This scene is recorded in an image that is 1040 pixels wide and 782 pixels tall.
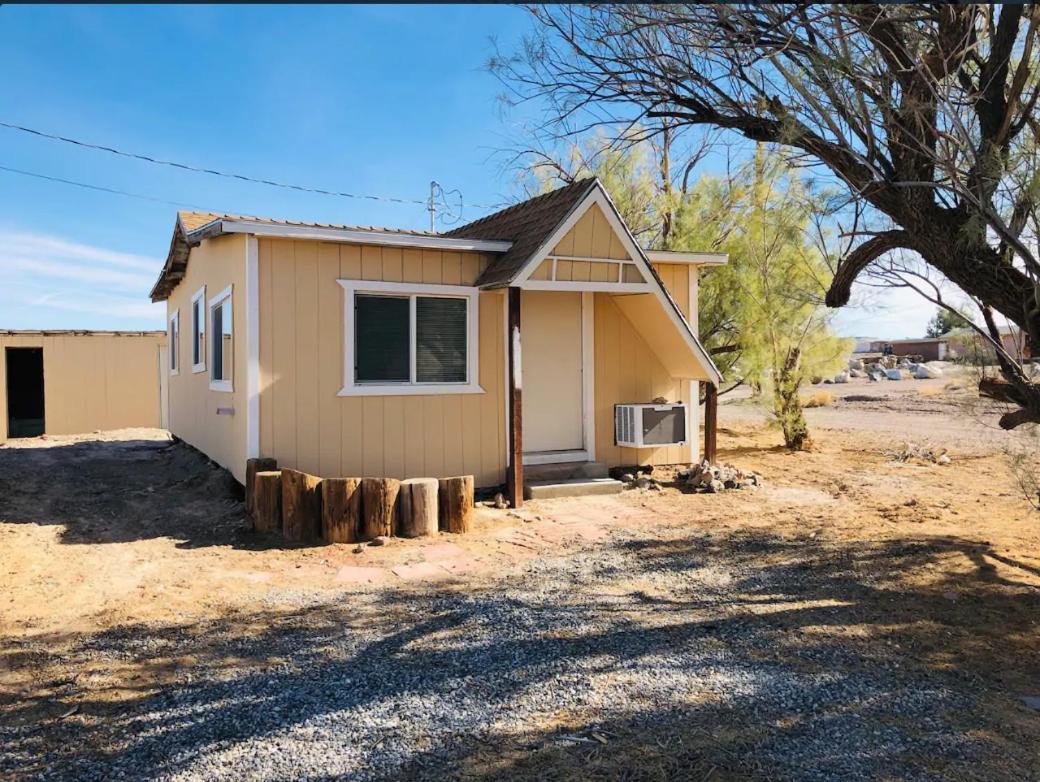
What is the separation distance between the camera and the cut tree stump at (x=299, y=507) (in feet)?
22.5

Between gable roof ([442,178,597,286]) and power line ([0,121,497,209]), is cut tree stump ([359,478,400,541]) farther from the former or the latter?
power line ([0,121,497,209])

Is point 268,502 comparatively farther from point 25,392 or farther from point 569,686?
point 25,392

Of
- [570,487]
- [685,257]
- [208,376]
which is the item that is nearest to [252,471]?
[208,376]

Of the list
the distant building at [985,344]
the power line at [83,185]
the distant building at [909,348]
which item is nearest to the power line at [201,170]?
the power line at [83,185]

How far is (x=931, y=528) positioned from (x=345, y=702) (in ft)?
20.0

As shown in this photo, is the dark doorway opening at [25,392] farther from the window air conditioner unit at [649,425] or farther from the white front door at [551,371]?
the window air conditioner unit at [649,425]

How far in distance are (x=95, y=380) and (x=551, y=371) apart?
13839 millimetres

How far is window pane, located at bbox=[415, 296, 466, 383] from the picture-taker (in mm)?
8438

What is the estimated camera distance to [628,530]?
290 inches

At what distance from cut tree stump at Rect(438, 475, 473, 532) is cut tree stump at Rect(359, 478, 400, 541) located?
1.76ft

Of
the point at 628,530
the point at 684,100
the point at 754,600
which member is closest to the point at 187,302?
the point at 628,530

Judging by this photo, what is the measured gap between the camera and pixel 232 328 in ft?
26.9

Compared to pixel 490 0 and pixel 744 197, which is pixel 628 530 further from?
pixel 744 197

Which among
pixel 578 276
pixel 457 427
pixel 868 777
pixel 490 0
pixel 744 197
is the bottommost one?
pixel 868 777
